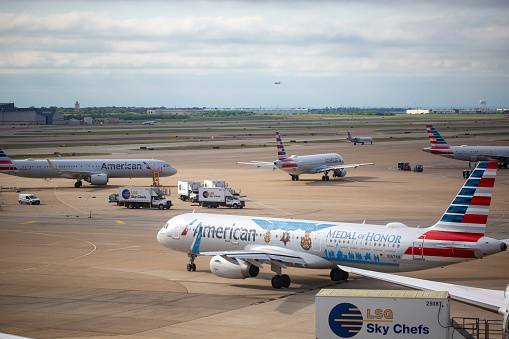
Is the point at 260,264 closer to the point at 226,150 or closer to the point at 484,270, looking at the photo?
the point at 484,270

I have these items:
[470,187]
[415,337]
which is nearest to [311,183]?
[470,187]

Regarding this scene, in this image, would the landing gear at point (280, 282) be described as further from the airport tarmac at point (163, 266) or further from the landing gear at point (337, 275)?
the landing gear at point (337, 275)

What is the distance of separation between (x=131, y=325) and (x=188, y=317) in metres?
3.20

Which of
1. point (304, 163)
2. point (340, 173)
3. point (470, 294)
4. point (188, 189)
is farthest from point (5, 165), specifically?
point (470, 294)

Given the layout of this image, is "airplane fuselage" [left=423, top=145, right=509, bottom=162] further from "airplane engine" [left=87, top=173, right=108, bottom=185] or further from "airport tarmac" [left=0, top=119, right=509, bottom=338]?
"airplane engine" [left=87, top=173, right=108, bottom=185]

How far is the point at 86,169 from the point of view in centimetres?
9994

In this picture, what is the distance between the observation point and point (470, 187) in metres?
35.6

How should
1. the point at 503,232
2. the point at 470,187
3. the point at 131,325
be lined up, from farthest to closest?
the point at 503,232
the point at 470,187
the point at 131,325

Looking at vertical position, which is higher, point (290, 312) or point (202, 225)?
point (202, 225)

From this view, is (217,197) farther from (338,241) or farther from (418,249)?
(418,249)

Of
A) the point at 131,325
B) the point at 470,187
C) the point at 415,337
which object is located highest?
the point at 470,187

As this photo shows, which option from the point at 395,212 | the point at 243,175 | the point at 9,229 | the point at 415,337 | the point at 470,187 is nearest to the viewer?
the point at 415,337

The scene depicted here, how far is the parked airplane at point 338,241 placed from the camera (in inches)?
1395

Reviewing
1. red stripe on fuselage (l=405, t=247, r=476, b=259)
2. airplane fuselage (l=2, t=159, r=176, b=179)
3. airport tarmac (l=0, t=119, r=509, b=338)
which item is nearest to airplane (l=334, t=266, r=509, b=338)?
airport tarmac (l=0, t=119, r=509, b=338)
